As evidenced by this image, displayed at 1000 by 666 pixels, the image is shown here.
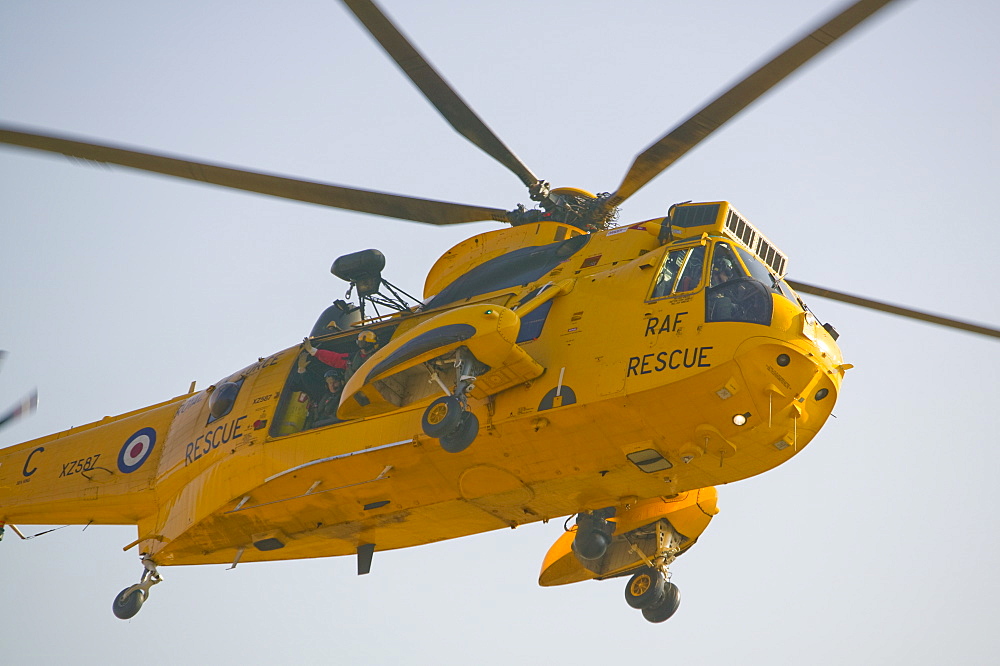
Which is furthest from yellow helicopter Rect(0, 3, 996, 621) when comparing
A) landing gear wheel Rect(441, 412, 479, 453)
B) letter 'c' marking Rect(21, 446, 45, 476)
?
letter 'c' marking Rect(21, 446, 45, 476)

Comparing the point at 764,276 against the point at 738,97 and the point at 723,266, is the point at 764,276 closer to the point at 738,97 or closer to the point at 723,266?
the point at 723,266

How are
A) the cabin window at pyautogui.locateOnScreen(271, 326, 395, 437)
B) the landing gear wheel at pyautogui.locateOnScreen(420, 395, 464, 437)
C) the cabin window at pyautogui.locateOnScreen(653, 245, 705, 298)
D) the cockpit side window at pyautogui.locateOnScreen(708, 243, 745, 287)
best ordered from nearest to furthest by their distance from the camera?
1. the landing gear wheel at pyautogui.locateOnScreen(420, 395, 464, 437)
2. the cockpit side window at pyautogui.locateOnScreen(708, 243, 745, 287)
3. the cabin window at pyautogui.locateOnScreen(653, 245, 705, 298)
4. the cabin window at pyautogui.locateOnScreen(271, 326, 395, 437)

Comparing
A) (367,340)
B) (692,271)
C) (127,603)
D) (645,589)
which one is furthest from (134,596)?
(692,271)

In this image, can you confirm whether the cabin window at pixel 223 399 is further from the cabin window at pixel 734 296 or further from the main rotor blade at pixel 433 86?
the cabin window at pixel 734 296

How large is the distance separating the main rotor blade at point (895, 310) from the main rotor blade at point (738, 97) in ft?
10.1

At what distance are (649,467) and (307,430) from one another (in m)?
4.41

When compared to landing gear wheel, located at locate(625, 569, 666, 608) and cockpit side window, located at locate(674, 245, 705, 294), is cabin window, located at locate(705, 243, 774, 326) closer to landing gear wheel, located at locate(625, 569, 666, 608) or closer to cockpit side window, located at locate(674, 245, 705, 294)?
cockpit side window, located at locate(674, 245, 705, 294)

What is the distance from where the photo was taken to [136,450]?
715 inches

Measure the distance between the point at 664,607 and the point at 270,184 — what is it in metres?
7.15

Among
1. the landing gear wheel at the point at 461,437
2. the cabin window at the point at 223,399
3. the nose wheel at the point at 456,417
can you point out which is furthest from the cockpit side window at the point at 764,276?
the cabin window at the point at 223,399

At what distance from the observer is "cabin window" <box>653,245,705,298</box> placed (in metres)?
13.5

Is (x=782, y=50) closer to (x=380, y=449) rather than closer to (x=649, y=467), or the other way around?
(x=649, y=467)

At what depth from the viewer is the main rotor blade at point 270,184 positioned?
562 inches

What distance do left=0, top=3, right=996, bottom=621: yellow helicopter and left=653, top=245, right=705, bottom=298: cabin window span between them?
0.07 feet
